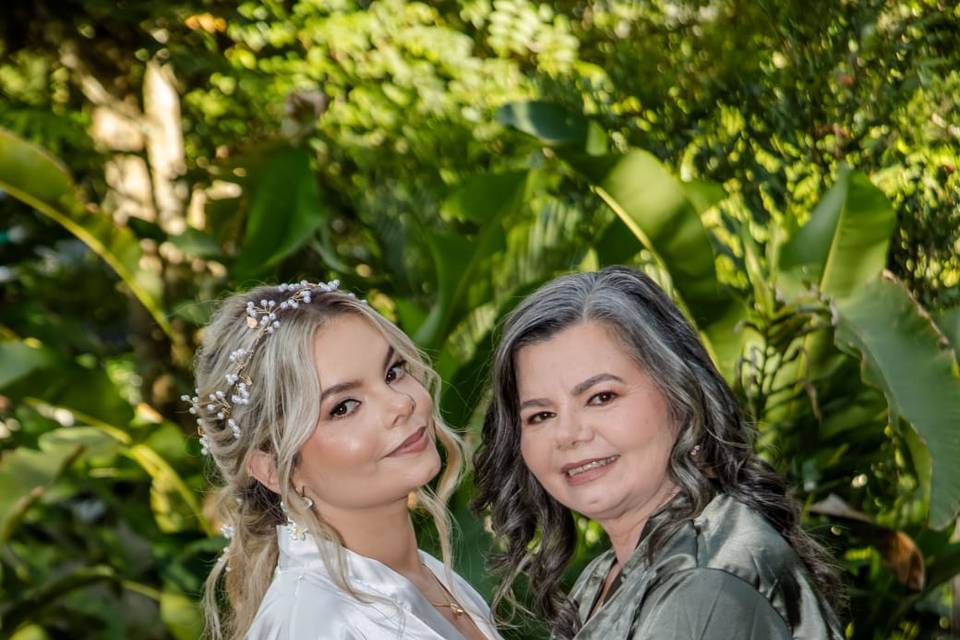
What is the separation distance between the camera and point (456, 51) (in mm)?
6441

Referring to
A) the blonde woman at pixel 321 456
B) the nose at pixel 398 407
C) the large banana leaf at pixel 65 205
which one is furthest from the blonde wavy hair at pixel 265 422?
the large banana leaf at pixel 65 205

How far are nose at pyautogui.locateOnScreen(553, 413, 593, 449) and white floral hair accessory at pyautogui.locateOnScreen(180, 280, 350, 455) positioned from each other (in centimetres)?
59

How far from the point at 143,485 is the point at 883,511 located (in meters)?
3.26

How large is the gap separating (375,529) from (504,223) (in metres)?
1.82

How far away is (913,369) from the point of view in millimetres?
3234

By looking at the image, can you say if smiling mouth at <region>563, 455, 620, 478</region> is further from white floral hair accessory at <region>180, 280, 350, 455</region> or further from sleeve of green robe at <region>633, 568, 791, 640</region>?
white floral hair accessory at <region>180, 280, 350, 455</region>

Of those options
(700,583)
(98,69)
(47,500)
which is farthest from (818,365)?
(98,69)

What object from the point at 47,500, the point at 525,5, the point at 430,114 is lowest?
the point at 47,500

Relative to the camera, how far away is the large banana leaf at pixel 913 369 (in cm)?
304

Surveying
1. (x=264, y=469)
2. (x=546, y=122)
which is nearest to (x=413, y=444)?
(x=264, y=469)

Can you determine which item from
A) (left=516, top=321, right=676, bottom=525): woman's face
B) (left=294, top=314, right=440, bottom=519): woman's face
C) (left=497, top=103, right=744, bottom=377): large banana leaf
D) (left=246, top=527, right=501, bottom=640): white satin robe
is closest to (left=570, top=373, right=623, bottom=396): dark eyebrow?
(left=516, top=321, right=676, bottom=525): woman's face

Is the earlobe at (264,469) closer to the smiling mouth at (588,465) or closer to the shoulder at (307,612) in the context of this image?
the shoulder at (307,612)

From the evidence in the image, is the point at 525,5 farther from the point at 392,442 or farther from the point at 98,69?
the point at 392,442

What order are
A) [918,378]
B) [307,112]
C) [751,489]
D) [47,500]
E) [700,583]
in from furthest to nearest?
[47,500]
[307,112]
[918,378]
[751,489]
[700,583]
